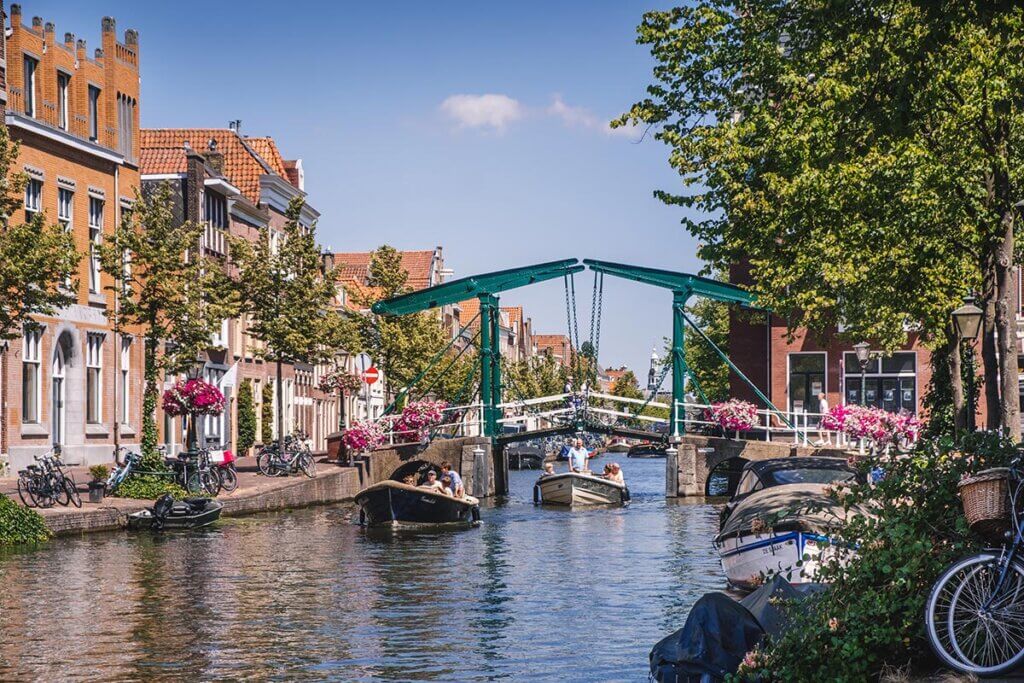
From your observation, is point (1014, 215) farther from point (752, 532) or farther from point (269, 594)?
point (269, 594)

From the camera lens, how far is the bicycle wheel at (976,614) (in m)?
10.2

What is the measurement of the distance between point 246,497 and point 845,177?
54.2ft

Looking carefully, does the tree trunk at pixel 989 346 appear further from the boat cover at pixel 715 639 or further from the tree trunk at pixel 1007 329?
the boat cover at pixel 715 639

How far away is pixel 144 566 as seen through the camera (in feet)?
84.4

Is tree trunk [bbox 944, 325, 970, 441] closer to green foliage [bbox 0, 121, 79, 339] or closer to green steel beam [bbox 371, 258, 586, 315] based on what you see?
green foliage [bbox 0, 121, 79, 339]

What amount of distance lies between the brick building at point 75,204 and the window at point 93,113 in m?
0.05

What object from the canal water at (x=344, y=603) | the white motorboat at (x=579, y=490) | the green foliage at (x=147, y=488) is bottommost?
the canal water at (x=344, y=603)

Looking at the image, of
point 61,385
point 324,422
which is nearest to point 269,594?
point 61,385

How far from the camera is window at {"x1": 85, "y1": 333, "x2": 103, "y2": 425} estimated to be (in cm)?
4546

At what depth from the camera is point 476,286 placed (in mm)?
53156

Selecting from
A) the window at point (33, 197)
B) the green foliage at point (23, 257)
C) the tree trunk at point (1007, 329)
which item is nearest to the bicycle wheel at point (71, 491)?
the green foliage at point (23, 257)

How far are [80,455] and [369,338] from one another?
83.9ft

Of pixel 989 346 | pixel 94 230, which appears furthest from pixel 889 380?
pixel 989 346

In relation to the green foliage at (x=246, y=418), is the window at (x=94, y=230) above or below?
above
